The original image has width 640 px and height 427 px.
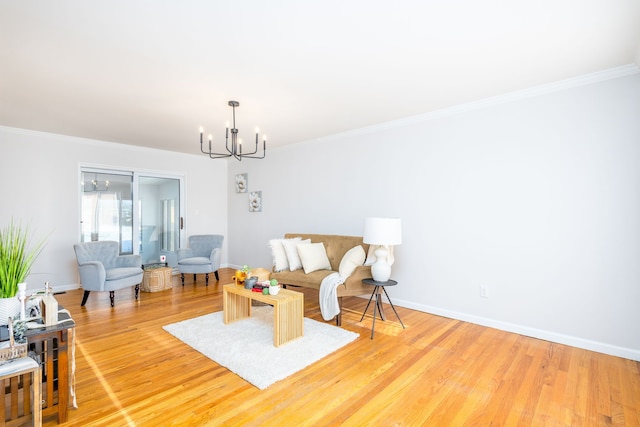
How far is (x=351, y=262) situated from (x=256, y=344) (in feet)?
4.57

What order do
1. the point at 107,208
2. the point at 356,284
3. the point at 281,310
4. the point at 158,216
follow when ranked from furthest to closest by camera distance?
the point at 158,216 < the point at 107,208 < the point at 356,284 < the point at 281,310

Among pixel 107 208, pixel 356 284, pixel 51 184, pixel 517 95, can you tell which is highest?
pixel 517 95

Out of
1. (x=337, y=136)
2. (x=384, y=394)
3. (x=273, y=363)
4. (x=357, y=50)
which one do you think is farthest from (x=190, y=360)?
(x=337, y=136)

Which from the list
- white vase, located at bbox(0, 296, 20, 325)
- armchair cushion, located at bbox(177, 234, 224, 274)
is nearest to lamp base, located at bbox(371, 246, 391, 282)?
white vase, located at bbox(0, 296, 20, 325)

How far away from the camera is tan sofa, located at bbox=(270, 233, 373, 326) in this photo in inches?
141

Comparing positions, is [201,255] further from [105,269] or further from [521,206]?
[521,206]

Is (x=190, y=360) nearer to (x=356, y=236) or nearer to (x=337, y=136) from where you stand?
(x=356, y=236)

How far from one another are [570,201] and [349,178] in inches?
104

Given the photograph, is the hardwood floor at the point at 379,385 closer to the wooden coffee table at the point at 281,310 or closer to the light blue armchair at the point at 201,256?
the wooden coffee table at the point at 281,310

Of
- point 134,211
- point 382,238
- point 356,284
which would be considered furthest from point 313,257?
point 134,211

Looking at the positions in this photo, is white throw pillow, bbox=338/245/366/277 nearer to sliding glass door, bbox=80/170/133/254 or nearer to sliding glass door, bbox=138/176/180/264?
sliding glass door, bbox=138/176/180/264

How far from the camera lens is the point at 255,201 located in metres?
6.22

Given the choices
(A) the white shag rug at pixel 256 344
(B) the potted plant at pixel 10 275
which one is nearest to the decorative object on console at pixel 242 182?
(A) the white shag rug at pixel 256 344

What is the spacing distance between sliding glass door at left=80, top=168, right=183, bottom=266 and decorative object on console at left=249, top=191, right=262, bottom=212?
1395mm
